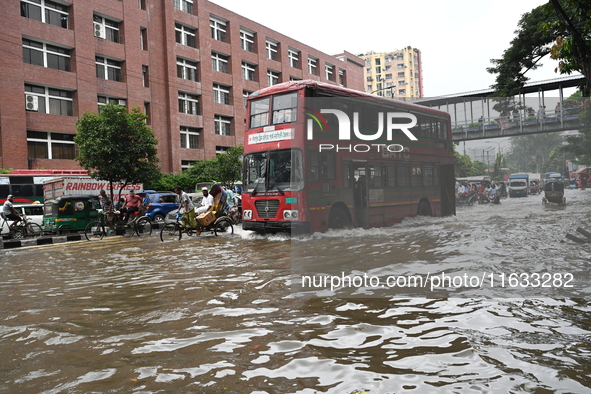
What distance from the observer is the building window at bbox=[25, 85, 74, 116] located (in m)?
27.6

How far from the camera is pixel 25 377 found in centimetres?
358

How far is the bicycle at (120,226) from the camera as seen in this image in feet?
55.1

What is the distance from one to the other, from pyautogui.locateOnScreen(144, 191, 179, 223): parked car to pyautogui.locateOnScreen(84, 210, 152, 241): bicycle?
461 centimetres

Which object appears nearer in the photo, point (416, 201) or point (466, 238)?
point (466, 238)

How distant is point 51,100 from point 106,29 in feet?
23.1

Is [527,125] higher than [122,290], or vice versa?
[527,125]

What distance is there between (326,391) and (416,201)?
41.5 ft

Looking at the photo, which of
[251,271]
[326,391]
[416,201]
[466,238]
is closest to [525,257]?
[466,238]

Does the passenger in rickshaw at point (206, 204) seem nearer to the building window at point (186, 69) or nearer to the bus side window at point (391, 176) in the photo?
the bus side window at point (391, 176)

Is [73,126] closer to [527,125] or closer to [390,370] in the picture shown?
[527,125]

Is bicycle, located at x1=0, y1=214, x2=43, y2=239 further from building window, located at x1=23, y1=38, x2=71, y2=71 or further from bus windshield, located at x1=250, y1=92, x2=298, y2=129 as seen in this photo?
building window, located at x1=23, y1=38, x2=71, y2=71

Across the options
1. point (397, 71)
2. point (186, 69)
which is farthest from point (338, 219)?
point (397, 71)

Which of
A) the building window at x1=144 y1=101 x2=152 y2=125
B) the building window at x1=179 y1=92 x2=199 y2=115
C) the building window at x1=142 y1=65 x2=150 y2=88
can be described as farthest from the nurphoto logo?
the building window at x1=179 y1=92 x2=199 y2=115

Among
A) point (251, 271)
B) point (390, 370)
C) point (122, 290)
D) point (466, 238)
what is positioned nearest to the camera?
point (390, 370)
